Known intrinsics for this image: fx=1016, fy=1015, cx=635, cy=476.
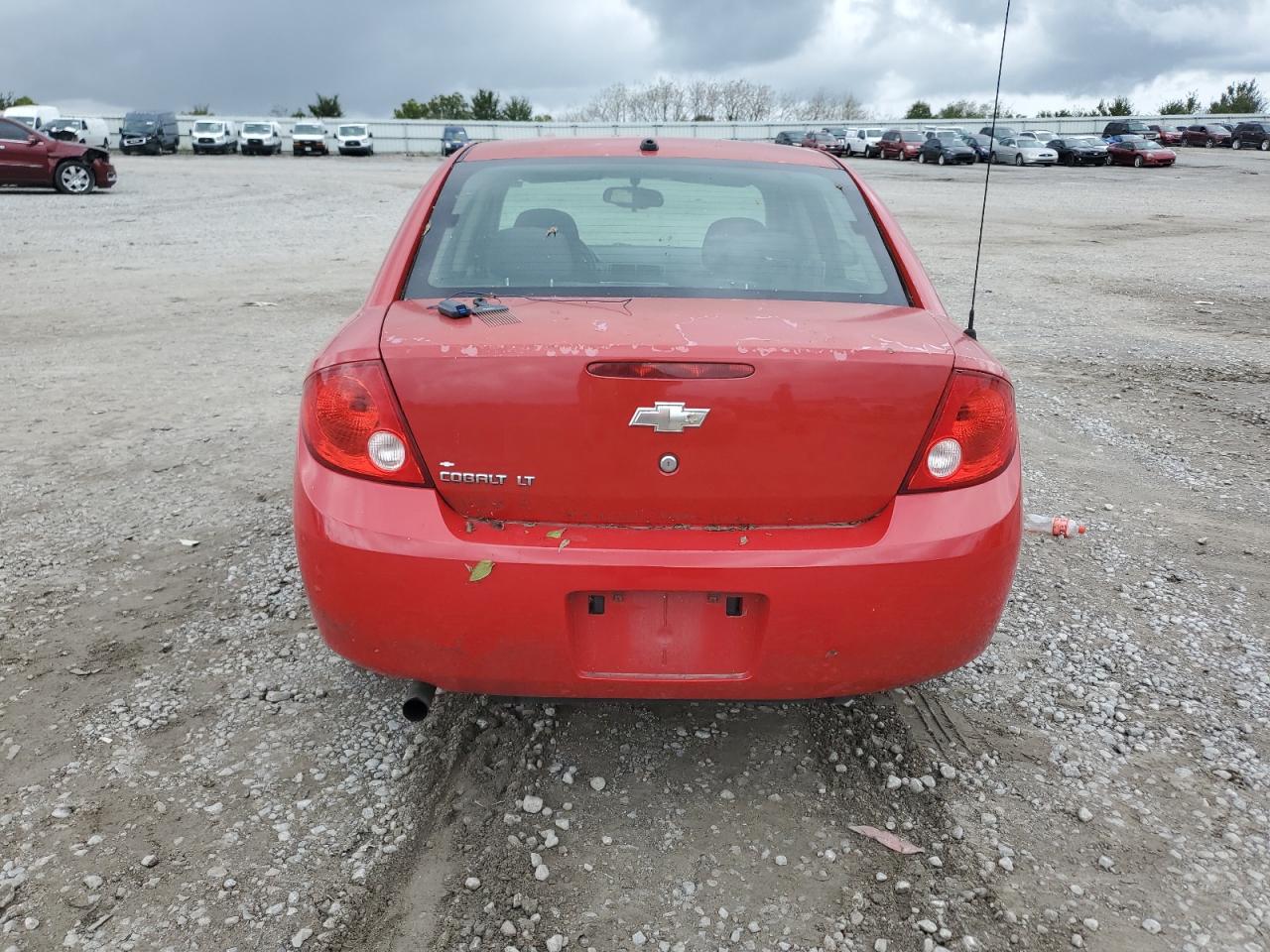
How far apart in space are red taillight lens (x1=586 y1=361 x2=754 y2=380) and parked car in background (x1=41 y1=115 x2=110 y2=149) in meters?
42.9

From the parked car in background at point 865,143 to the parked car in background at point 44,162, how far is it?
118ft

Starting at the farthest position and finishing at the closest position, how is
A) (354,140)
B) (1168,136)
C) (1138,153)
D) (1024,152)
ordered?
1. (1168,136)
2. (354,140)
3. (1024,152)
4. (1138,153)

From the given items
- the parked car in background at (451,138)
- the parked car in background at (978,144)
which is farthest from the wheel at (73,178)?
the parked car in background at (978,144)

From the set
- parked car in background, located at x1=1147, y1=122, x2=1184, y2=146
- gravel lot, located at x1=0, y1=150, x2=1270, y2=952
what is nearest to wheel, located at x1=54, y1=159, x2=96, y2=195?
gravel lot, located at x1=0, y1=150, x2=1270, y2=952

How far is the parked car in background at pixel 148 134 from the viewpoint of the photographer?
46938mm

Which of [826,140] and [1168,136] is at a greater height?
[1168,136]

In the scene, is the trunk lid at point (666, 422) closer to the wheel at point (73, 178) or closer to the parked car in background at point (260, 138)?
the wheel at point (73, 178)

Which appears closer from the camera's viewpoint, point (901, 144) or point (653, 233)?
point (653, 233)

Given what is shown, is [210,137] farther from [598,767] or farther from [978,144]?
[598,767]

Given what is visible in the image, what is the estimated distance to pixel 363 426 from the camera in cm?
239

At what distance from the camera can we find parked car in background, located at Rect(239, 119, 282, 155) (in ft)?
161

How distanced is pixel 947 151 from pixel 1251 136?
18.9m

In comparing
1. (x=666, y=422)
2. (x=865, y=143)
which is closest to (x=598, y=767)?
(x=666, y=422)

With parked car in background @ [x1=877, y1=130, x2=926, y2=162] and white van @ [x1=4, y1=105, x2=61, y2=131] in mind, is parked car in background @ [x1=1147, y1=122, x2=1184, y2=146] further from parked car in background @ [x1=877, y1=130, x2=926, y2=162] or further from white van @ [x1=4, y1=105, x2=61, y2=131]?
white van @ [x1=4, y1=105, x2=61, y2=131]
